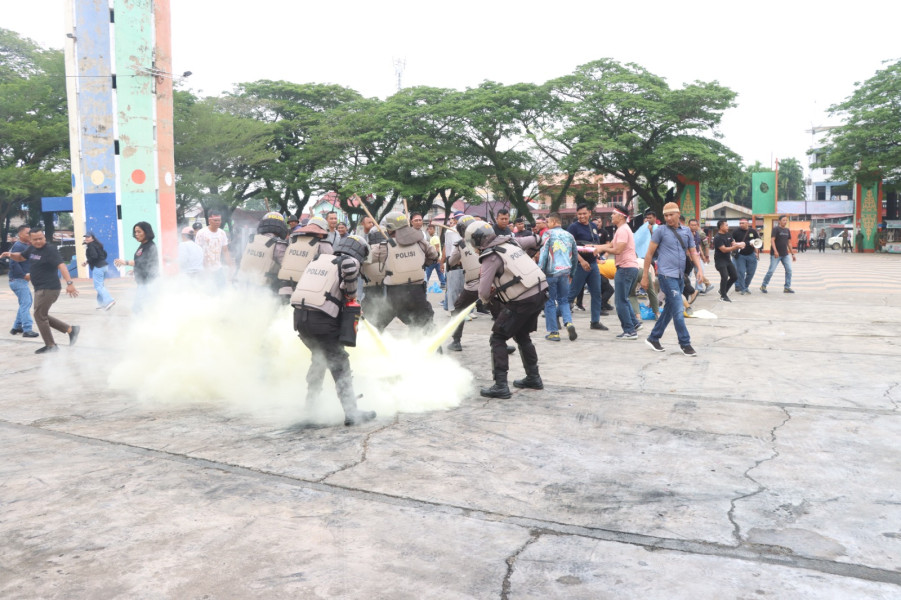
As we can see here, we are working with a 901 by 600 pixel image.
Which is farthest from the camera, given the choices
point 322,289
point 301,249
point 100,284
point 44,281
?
point 100,284

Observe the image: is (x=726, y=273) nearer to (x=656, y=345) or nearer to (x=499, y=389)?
(x=656, y=345)

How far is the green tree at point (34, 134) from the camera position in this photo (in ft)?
94.7

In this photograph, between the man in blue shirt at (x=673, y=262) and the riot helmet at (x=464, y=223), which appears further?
the man in blue shirt at (x=673, y=262)

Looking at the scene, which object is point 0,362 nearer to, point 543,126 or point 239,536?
point 239,536

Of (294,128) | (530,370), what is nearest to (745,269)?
(530,370)

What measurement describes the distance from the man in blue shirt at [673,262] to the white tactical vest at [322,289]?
428 centimetres

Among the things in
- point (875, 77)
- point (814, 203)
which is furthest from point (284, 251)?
point (814, 203)

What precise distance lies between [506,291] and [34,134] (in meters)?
30.5

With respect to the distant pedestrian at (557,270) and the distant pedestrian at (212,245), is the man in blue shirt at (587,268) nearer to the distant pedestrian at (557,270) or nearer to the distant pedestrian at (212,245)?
the distant pedestrian at (557,270)

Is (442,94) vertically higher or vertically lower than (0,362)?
higher

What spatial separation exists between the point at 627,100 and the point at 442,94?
10.1 meters

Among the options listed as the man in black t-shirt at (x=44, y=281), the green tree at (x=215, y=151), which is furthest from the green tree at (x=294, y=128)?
the man in black t-shirt at (x=44, y=281)

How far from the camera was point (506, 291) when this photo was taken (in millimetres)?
6031

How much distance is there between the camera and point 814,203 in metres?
72.8
